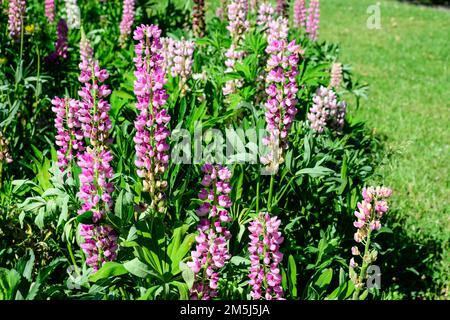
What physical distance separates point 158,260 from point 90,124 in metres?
0.67

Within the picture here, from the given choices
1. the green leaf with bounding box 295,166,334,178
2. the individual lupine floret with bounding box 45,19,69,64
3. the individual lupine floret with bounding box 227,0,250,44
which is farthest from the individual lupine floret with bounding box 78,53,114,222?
the individual lupine floret with bounding box 45,19,69,64

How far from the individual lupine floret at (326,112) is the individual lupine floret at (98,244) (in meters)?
1.84

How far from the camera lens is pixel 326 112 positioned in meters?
3.87

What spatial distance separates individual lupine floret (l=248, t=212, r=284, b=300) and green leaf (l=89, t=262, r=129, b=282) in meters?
0.56

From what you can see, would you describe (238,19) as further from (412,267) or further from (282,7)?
(412,267)

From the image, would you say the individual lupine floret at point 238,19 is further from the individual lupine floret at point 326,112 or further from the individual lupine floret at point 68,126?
the individual lupine floret at point 68,126

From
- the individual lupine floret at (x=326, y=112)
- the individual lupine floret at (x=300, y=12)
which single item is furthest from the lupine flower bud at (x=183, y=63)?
the individual lupine floret at (x=300, y=12)

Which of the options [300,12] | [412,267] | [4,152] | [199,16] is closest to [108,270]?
[4,152]

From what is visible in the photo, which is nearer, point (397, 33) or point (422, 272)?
point (422, 272)

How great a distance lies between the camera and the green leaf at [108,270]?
7.70 feet

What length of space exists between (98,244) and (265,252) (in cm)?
76

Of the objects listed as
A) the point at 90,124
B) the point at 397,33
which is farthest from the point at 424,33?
the point at 90,124
